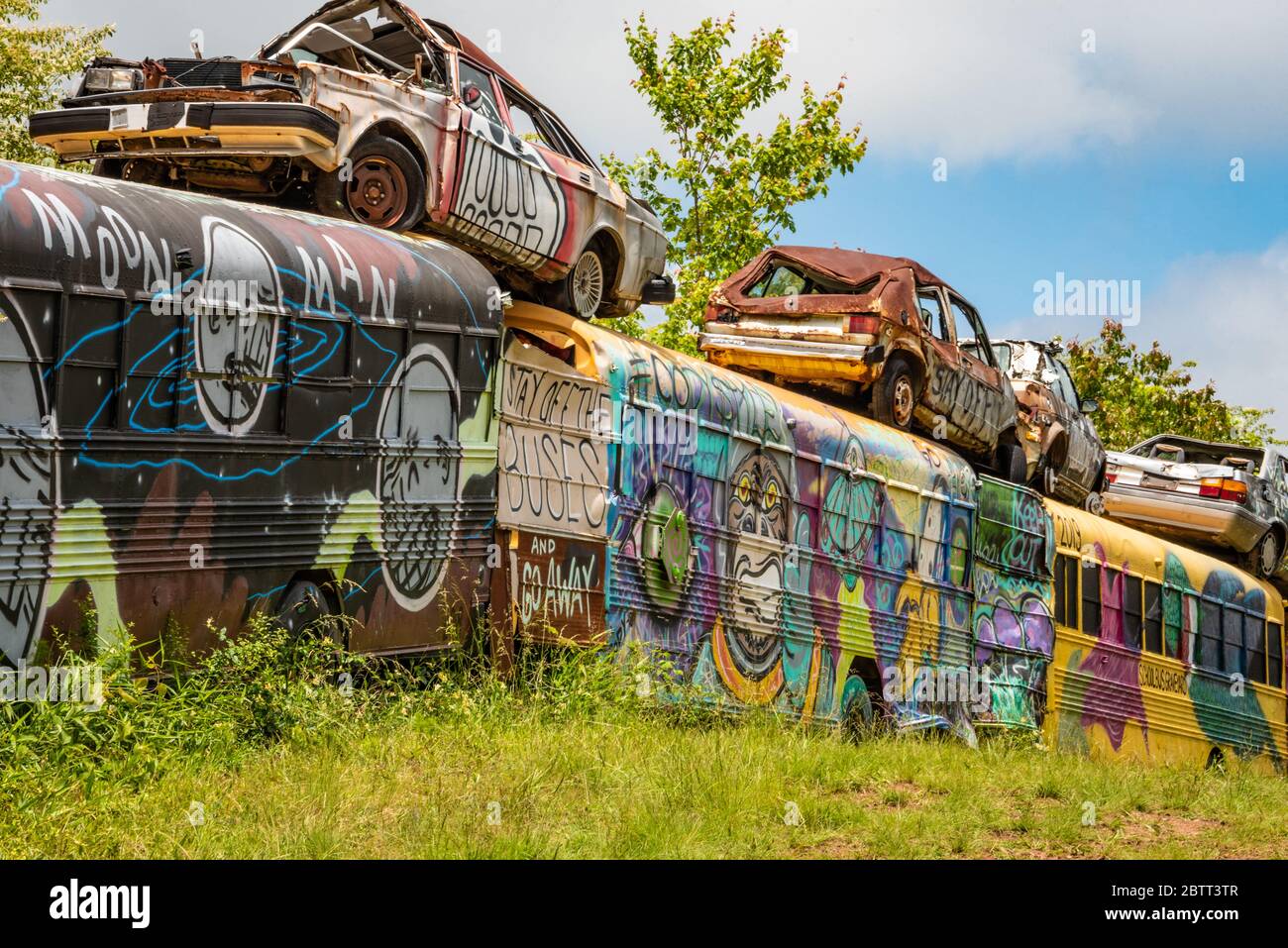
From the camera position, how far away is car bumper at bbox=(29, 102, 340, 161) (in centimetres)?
924

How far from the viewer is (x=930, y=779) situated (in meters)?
8.92

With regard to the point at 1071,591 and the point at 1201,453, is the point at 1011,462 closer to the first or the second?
the point at 1071,591

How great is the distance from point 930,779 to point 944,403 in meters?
7.68

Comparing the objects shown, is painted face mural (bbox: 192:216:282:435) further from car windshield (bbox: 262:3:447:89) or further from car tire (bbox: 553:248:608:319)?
car tire (bbox: 553:248:608:319)

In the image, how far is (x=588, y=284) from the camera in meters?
12.4

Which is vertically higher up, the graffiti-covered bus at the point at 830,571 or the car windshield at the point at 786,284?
the car windshield at the point at 786,284

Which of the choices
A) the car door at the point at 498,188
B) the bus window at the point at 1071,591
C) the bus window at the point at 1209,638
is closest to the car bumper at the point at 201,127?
Result: the car door at the point at 498,188

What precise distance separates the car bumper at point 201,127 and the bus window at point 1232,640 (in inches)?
579

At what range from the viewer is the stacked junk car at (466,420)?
7.26m

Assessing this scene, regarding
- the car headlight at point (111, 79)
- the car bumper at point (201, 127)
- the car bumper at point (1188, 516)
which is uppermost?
the car headlight at point (111, 79)

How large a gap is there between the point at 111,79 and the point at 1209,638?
15.2 metres

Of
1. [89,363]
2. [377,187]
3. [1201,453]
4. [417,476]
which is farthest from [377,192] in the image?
[1201,453]

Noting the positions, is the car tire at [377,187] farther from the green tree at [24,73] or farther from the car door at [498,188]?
the green tree at [24,73]

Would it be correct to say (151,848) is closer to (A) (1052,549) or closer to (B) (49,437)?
(B) (49,437)
